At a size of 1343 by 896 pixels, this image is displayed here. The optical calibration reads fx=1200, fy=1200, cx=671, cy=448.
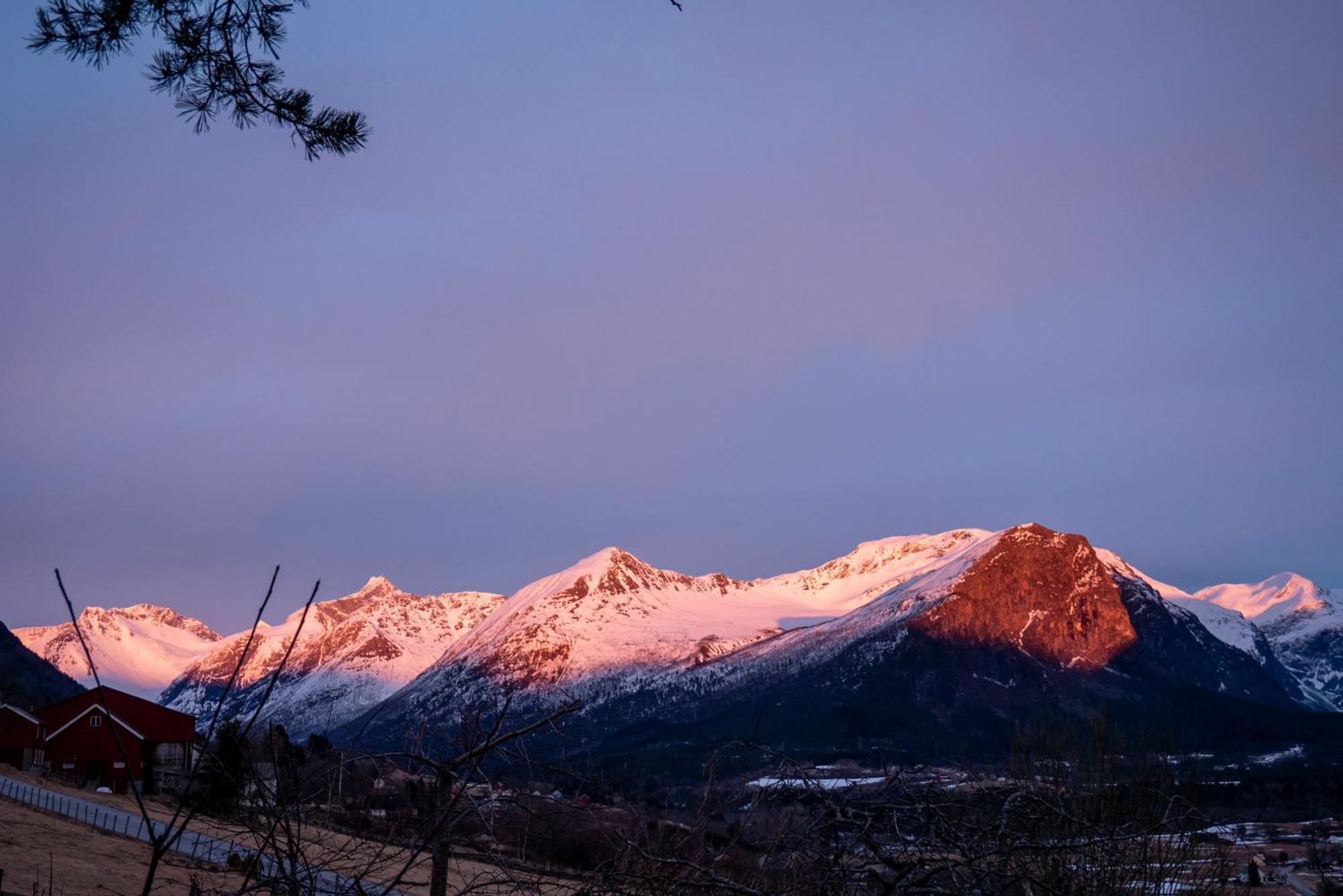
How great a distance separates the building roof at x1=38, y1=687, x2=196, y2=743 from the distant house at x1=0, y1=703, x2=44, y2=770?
107 centimetres

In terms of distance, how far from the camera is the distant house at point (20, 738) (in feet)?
244

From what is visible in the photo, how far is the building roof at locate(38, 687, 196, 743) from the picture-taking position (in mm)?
75062

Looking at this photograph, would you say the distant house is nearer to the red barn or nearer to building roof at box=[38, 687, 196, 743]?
the red barn

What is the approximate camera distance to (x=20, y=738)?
74750mm

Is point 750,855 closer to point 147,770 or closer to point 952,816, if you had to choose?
point 952,816

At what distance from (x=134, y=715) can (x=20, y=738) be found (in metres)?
6.55

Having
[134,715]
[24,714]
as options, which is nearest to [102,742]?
[134,715]

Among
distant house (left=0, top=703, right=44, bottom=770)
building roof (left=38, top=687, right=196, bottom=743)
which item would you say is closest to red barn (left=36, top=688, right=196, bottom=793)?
building roof (left=38, top=687, right=196, bottom=743)

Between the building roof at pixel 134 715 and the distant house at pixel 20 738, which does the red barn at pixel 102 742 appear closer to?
the building roof at pixel 134 715

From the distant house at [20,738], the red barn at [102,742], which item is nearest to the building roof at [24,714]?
the distant house at [20,738]

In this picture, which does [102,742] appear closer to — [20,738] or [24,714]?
[20,738]

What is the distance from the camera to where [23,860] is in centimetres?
3675

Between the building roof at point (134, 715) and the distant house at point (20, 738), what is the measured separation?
107 cm

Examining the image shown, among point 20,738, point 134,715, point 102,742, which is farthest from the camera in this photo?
point 134,715
